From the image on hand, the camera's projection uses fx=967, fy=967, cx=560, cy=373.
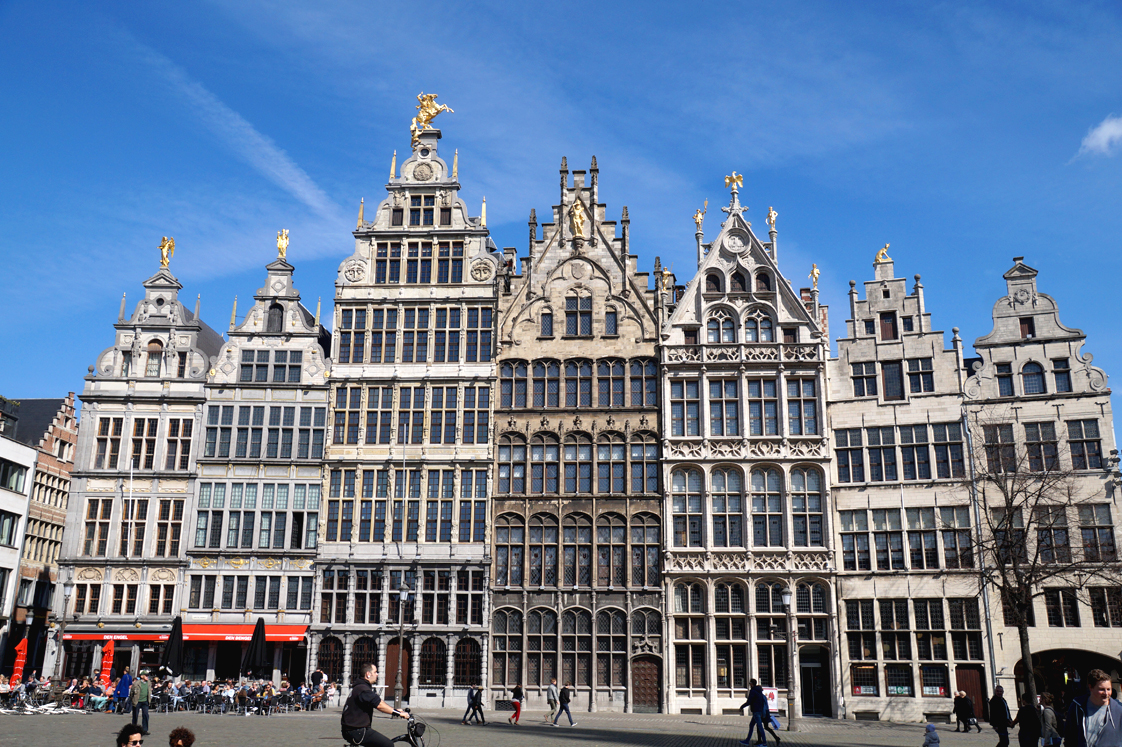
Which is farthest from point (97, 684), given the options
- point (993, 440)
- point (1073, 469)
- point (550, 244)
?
point (1073, 469)

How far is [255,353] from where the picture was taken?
42.3 meters

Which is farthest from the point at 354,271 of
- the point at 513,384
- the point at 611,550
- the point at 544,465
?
the point at 611,550

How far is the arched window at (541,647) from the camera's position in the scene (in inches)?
1497

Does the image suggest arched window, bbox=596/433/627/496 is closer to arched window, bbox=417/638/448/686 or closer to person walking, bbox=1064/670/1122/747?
arched window, bbox=417/638/448/686

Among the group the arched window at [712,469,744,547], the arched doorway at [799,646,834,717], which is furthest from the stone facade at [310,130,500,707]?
the arched doorway at [799,646,834,717]

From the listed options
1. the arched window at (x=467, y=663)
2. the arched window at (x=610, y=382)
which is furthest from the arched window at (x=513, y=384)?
the arched window at (x=467, y=663)

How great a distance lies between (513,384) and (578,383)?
2.77 metres

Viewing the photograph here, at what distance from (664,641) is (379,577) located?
463 inches

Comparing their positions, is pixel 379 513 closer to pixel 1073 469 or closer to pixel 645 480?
pixel 645 480

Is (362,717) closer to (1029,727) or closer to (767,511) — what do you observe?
(1029,727)

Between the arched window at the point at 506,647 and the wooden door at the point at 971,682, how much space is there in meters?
16.6

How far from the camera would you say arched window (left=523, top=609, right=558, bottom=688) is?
125 feet

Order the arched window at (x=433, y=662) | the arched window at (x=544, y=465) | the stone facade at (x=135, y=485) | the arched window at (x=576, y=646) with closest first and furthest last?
the arched window at (x=576, y=646), the arched window at (x=433, y=662), the stone facade at (x=135, y=485), the arched window at (x=544, y=465)

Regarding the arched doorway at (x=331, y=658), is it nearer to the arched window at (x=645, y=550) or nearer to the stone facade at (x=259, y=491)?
the stone facade at (x=259, y=491)
